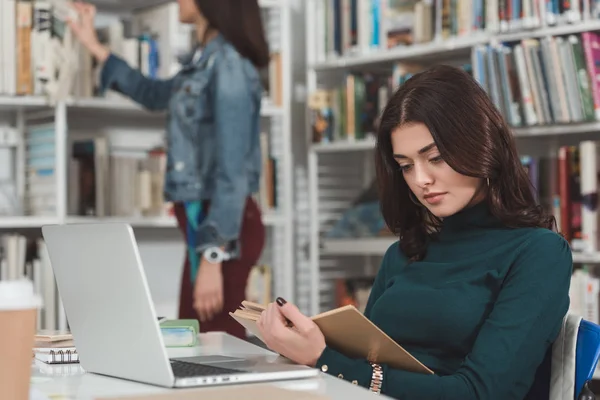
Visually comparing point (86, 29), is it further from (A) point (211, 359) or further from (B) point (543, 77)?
(A) point (211, 359)

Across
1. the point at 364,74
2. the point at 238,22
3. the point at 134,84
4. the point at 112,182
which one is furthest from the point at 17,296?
the point at 364,74

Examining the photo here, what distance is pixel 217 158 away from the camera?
8.84 ft

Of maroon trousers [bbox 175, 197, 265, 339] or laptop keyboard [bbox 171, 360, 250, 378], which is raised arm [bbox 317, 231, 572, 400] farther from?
maroon trousers [bbox 175, 197, 265, 339]

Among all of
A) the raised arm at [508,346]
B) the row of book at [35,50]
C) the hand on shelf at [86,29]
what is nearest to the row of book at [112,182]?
the row of book at [35,50]

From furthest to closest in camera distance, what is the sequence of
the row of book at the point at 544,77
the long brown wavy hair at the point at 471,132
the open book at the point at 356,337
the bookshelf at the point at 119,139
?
1. the bookshelf at the point at 119,139
2. the row of book at the point at 544,77
3. the long brown wavy hair at the point at 471,132
4. the open book at the point at 356,337

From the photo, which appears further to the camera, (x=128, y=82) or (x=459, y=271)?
(x=128, y=82)

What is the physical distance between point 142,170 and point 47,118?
38cm

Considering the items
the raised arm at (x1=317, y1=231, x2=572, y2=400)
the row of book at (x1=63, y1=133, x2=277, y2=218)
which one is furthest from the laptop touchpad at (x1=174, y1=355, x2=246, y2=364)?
the row of book at (x1=63, y1=133, x2=277, y2=218)

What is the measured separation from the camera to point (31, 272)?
3.25m

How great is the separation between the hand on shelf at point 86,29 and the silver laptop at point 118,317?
6.09ft

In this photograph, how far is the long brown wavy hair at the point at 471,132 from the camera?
5.27 feet

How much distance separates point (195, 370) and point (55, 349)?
1.08ft

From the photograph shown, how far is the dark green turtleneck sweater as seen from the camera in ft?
4.74

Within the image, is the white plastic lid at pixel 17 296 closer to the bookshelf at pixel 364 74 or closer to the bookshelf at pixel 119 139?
the bookshelf at pixel 119 139
